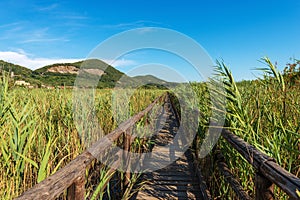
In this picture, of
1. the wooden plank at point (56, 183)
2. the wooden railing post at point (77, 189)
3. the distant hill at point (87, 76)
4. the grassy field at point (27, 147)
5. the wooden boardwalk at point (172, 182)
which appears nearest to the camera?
the wooden plank at point (56, 183)

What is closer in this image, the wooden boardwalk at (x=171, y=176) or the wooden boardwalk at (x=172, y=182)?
the wooden boardwalk at (x=171, y=176)

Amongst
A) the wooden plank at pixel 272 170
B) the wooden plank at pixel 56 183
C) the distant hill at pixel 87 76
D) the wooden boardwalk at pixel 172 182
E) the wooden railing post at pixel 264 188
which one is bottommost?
the wooden boardwalk at pixel 172 182

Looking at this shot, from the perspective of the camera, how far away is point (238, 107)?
221cm

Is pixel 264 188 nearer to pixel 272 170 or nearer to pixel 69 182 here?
pixel 272 170

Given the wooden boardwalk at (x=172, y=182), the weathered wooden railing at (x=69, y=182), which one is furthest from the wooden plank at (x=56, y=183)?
the wooden boardwalk at (x=172, y=182)

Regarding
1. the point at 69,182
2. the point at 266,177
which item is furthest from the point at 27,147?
the point at 266,177

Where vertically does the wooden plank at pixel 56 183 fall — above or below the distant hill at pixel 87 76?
below

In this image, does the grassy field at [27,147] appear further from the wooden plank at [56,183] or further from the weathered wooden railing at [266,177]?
the weathered wooden railing at [266,177]

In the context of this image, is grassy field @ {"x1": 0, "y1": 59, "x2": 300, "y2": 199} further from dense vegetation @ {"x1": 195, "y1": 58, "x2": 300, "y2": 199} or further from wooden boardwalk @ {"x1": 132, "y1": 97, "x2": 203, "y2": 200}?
wooden boardwalk @ {"x1": 132, "y1": 97, "x2": 203, "y2": 200}

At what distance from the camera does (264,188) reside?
4.25 ft

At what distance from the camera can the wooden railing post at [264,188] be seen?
128cm

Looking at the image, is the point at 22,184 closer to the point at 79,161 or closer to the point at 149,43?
the point at 79,161

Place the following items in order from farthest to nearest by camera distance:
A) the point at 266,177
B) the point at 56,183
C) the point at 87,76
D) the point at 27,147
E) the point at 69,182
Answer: the point at 87,76 → the point at 27,147 → the point at 266,177 → the point at 69,182 → the point at 56,183

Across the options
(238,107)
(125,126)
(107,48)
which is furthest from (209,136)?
(107,48)
